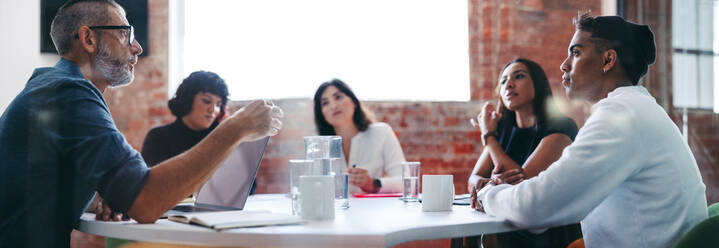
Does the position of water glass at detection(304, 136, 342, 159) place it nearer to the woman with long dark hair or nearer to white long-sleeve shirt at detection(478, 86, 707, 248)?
white long-sleeve shirt at detection(478, 86, 707, 248)

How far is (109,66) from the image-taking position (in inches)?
55.5

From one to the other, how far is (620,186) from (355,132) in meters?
1.98

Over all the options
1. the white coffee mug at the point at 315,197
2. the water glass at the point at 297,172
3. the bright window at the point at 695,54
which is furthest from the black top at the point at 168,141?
the bright window at the point at 695,54

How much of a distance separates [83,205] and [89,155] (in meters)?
0.18

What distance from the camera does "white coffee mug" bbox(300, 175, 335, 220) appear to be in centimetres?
116

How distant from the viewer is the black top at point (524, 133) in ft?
7.11

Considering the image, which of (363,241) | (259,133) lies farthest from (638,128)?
(259,133)

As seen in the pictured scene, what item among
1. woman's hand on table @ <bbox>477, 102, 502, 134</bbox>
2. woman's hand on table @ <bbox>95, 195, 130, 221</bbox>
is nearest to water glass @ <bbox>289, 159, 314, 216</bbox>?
woman's hand on table @ <bbox>95, 195, 130, 221</bbox>

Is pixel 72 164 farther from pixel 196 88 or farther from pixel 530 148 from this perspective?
pixel 196 88

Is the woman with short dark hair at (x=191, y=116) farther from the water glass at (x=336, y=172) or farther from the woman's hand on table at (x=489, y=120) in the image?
the water glass at (x=336, y=172)

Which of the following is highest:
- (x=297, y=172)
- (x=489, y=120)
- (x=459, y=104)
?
(x=459, y=104)

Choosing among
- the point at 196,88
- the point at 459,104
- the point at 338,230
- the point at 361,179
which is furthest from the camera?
the point at 459,104

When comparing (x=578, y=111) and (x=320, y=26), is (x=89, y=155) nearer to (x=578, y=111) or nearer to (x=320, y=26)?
(x=320, y=26)

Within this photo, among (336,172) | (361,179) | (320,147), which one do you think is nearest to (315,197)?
(336,172)
